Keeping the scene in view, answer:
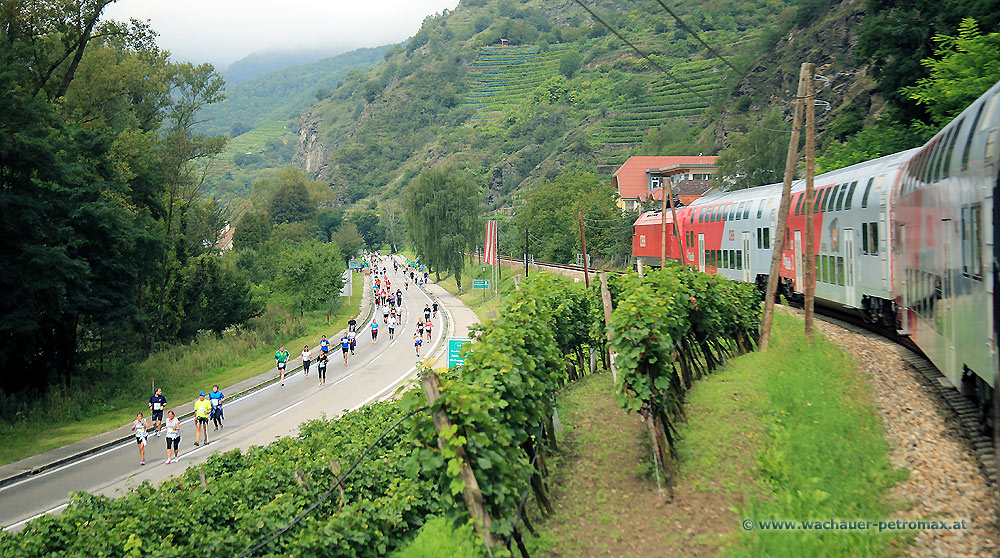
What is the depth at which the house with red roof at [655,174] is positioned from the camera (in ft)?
311

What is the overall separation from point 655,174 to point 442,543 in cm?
9661

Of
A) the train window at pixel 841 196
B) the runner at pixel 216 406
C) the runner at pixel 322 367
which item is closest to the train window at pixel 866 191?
the train window at pixel 841 196

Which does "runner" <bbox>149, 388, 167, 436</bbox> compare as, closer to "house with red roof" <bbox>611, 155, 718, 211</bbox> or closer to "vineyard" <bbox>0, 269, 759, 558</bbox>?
"vineyard" <bbox>0, 269, 759, 558</bbox>

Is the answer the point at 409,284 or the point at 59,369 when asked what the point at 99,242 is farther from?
the point at 409,284

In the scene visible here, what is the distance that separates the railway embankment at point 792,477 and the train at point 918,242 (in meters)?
1.09

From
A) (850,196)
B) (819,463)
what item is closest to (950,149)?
(819,463)

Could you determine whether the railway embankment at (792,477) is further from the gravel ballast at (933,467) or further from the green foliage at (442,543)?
the green foliage at (442,543)

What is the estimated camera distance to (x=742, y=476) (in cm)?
1078

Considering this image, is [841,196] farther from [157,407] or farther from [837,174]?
[157,407]

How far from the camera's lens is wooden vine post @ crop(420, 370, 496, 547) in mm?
8000

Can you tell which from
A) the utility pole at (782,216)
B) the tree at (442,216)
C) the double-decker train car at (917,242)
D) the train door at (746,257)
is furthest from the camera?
the tree at (442,216)

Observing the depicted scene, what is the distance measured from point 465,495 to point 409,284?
3826 inches

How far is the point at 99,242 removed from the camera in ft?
104

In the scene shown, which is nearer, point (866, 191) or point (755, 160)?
point (866, 191)
